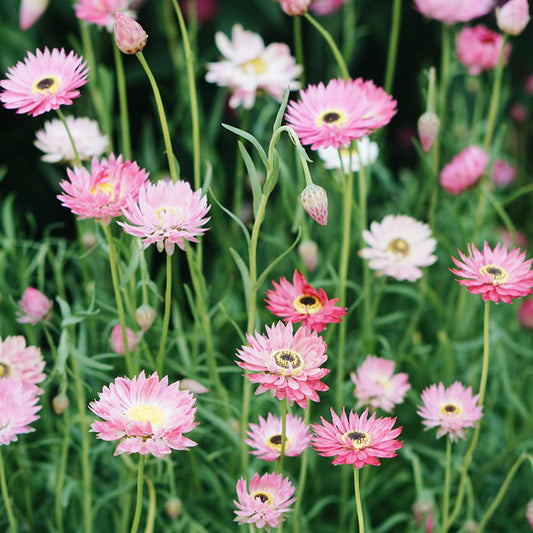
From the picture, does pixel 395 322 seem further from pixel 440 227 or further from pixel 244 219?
pixel 244 219

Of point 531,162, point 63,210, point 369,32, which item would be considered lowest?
point 531,162

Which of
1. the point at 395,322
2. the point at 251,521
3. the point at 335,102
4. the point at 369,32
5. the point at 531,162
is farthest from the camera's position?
the point at 531,162

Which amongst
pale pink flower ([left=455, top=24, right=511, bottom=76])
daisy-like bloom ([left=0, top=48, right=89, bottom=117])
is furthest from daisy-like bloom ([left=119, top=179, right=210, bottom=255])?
pale pink flower ([left=455, top=24, right=511, bottom=76])

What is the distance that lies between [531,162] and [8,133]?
158 centimetres

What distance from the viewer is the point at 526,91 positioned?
6.09ft

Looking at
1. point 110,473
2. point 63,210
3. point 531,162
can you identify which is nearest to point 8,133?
point 63,210

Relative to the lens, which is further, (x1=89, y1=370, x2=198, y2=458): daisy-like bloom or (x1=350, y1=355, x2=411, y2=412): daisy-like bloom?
(x1=350, y1=355, x2=411, y2=412): daisy-like bloom

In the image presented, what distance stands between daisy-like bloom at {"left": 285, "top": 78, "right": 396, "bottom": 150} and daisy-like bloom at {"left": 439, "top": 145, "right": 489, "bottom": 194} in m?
0.26

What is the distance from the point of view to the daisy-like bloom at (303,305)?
29.6 inches

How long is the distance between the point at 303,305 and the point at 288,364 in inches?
5.4

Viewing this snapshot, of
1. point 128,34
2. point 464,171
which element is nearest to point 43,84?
point 128,34

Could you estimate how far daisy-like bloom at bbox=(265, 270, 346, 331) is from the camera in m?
0.75

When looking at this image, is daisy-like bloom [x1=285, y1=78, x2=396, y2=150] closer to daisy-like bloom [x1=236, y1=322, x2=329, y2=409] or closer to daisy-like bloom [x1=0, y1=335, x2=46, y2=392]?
daisy-like bloom [x1=236, y1=322, x2=329, y2=409]

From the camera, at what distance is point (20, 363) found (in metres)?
0.79
